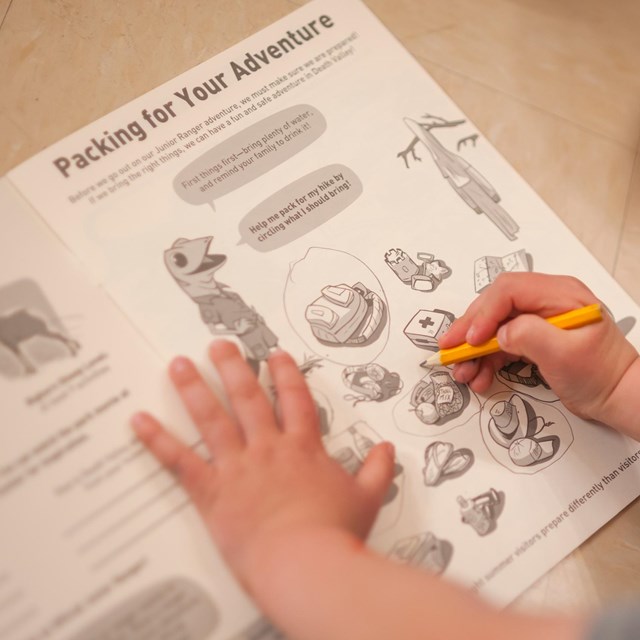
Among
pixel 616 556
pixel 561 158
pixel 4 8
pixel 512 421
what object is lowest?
pixel 616 556

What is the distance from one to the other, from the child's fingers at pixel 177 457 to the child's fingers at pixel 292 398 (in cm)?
6

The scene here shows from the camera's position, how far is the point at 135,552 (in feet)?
1.19

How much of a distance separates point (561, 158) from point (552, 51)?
0.10 metres

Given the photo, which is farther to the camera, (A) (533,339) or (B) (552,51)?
(B) (552,51)

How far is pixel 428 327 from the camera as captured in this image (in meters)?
0.44

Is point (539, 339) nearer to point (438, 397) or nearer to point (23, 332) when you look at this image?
point (438, 397)

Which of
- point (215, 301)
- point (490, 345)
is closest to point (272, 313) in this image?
point (215, 301)

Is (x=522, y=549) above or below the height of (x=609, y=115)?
below

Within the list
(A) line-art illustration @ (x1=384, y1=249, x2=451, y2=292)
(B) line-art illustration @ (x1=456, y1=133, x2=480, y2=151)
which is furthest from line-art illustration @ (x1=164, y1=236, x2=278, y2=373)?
(B) line-art illustration @ (x1=456, y1=133, x2=480, y2=151)

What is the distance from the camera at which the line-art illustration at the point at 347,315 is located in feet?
1.40

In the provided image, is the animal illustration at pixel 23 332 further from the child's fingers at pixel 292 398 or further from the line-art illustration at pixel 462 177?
the line-art illustration at pixel 462 177

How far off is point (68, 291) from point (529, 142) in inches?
14.5

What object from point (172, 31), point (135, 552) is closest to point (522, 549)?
point (135, 552)

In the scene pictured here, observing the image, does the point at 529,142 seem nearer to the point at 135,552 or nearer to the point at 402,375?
the point at 402,375
